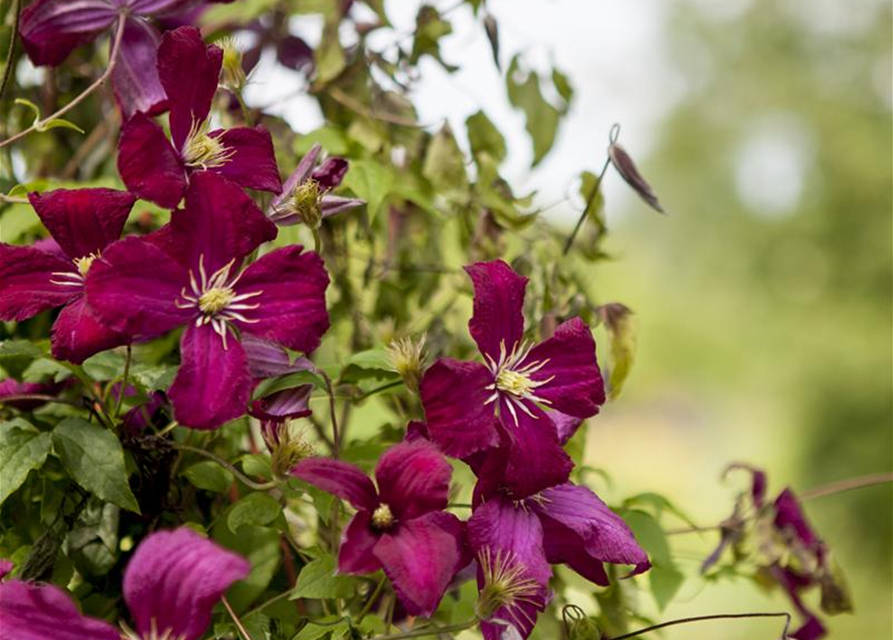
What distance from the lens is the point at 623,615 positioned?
59cm

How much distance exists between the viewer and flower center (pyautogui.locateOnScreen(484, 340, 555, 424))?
16.7 inches

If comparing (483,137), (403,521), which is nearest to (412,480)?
(403,521)

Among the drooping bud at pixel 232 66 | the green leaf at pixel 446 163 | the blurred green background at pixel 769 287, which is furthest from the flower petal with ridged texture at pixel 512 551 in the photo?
the blurred green background at pixel 769 287

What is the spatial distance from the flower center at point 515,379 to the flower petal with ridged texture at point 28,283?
0.17 metres

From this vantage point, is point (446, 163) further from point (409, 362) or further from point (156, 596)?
point (156, 596)

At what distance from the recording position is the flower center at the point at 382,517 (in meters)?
0.38

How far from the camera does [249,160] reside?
43cm

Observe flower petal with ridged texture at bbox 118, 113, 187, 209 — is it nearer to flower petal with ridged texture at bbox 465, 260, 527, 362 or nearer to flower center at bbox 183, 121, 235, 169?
flower center at bbox 183, 121, 235, 169

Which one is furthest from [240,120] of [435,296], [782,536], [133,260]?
[782,536]

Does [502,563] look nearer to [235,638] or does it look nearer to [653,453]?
[235,638]

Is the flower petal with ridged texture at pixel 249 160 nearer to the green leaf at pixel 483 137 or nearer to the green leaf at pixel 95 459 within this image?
the green leaf at pixel 95 459

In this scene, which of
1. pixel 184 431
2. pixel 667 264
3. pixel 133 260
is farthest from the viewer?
pixel 667 264

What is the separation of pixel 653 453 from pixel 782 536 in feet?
30.3

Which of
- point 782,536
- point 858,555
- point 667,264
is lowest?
point 667,264
